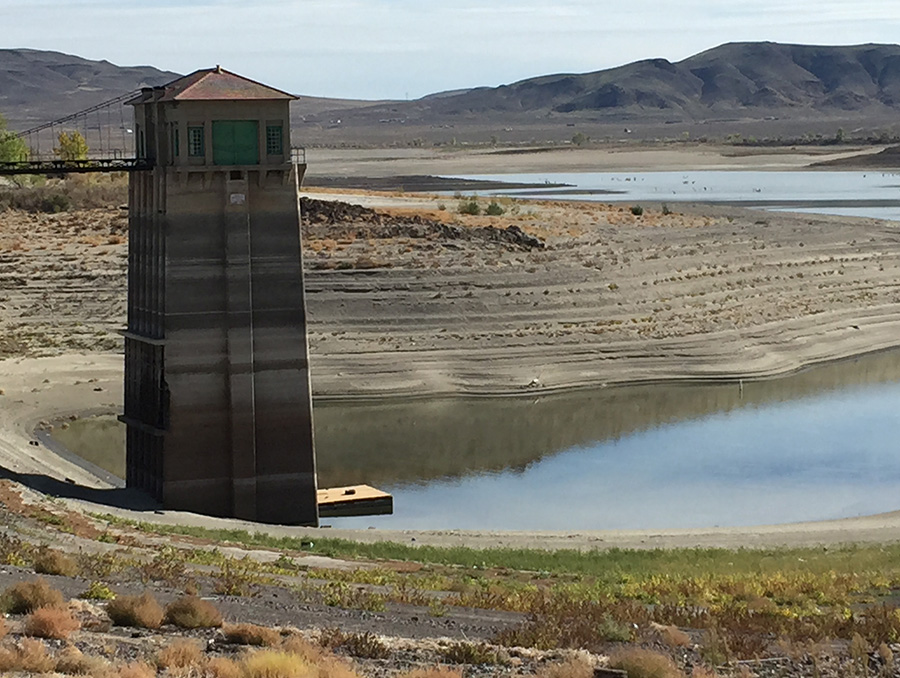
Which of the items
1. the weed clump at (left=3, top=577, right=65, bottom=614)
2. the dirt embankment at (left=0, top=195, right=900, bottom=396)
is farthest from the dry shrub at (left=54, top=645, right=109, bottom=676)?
the dirt embankment at (left=0, top=195, right=900, bottom=396)

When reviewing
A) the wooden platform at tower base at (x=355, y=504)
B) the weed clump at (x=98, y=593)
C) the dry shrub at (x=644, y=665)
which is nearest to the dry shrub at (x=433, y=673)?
the dry shrub at (x=644, y=665)

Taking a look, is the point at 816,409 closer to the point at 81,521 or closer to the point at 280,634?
the point at 81,521

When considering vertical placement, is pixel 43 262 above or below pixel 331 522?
above

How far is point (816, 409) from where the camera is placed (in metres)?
50.3

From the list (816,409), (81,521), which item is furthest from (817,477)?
(81,521)

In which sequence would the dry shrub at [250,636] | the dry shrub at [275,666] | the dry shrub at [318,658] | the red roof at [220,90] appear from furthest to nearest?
the red roof at [220,90]
the dry shrub at [250,636]
the dry shrub at [318,658]
the dry shrub at [275,666]

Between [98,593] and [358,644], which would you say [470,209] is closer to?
[98,593]

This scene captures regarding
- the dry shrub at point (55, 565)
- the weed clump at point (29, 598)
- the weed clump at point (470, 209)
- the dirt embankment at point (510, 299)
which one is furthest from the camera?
the weed clump at point (470, 209)

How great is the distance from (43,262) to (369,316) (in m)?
12.5

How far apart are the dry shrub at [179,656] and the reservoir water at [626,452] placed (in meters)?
18.6

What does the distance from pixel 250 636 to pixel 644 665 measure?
14.2 ft

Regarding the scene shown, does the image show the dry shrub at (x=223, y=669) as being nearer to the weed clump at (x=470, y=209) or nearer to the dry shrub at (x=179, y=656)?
the dry shrub at (x=179, y=656)

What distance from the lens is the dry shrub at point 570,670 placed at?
15.8 m

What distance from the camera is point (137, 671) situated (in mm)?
14695
